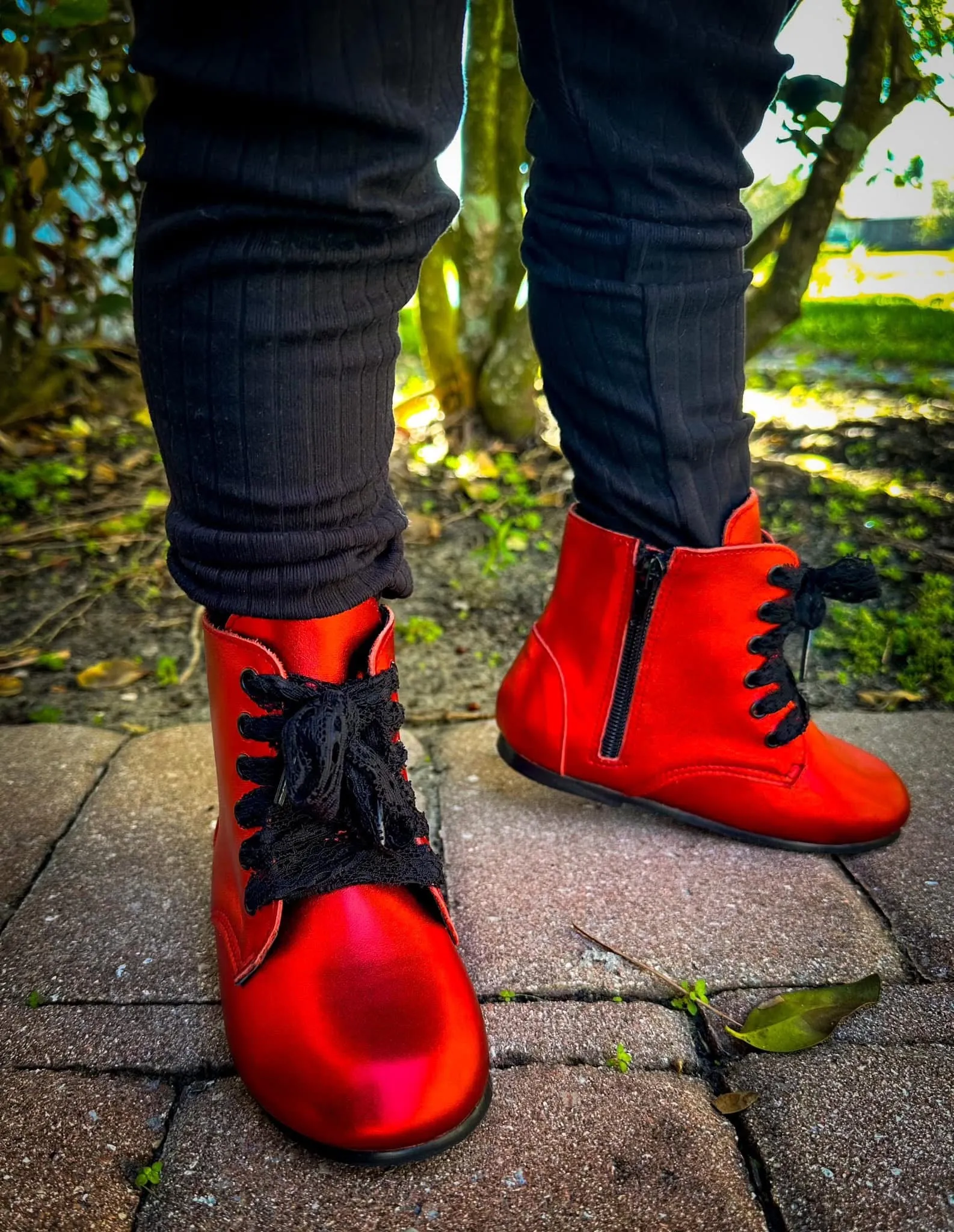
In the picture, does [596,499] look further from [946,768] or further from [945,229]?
[945,229]

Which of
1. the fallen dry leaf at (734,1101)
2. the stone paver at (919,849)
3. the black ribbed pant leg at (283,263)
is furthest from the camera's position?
the stone paver at (919,849)

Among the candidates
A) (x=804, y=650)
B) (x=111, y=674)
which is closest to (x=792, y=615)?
(x=804, y=650)

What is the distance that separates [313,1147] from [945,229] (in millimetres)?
2792

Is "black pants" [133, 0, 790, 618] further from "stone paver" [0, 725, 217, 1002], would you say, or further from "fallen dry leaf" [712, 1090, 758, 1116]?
"fallen dry leaf" [712, 1090, 758, 1116]

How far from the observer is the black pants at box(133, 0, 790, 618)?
0.70m

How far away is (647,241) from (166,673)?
1.12m

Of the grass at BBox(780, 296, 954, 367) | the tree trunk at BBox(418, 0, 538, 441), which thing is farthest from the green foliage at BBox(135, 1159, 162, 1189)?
the grass at BBox(780, 296, 954, 367)

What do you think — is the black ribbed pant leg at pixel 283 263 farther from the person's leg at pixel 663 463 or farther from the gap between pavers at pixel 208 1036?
the gap between pavers at pixel 208 1036

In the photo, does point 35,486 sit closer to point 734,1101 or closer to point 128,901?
point 128,901

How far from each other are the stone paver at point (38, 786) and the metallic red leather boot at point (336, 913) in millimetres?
352

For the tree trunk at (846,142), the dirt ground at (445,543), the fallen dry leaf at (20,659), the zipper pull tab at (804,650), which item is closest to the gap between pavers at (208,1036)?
the zipper pull tab at (804,650)

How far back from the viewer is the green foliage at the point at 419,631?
5.89ft

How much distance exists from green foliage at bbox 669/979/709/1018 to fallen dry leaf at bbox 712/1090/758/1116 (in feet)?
0.33

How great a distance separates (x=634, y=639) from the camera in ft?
3.74
